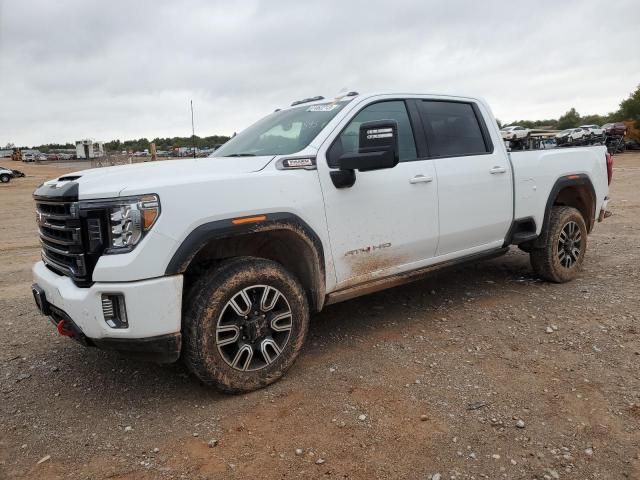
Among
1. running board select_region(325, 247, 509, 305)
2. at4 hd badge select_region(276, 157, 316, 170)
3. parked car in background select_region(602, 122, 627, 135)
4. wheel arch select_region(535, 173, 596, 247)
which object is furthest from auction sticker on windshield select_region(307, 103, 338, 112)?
parked car in background select_region(602, 122, 627, 135)

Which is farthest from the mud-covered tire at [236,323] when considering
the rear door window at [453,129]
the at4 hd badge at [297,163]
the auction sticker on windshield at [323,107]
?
the rear door window at [453,129]

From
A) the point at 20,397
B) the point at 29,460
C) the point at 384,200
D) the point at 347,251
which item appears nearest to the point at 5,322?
the point at 20,397

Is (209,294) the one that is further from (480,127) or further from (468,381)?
(480,127)

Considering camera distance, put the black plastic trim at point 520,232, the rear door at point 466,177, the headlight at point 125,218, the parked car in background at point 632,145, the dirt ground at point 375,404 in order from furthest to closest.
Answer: the parked car in background at point 632,145
the black plastic trim at point 520,232
the rear door at point 466,177
the headlight at point 125,218
the dirt ground at point 375,404

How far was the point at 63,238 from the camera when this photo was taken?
123 inches

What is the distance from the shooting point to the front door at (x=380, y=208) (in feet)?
11.8

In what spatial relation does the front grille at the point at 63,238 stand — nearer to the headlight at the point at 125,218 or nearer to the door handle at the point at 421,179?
the headlight at the point at 125,218

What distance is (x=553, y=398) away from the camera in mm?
3133

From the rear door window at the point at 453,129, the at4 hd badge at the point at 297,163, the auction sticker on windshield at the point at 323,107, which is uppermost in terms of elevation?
the auction sticker on windshield at the point at 323,107

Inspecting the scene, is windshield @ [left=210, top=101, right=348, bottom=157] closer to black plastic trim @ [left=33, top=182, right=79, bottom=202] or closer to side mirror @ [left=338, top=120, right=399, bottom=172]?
side mirror @ [left=338, top=120, right=399, bottom=172]

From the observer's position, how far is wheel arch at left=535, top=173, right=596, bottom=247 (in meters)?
5.22

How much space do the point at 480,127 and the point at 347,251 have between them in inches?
82.0

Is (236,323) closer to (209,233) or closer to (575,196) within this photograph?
(209,233)

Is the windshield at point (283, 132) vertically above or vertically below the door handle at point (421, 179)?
above
